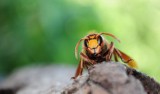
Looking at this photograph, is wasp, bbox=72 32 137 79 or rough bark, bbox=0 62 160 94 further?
wasp, bbox=72 32 137 79

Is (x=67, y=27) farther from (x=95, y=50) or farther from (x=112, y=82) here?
(x=112, y=82)

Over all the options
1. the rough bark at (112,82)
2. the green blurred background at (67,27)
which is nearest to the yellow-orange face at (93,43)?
the rough bark at (112,82)

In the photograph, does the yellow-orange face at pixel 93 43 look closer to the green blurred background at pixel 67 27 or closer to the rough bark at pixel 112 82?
the rough bark at pixel 112 82

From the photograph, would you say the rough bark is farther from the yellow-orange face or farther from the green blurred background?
the green blurred background

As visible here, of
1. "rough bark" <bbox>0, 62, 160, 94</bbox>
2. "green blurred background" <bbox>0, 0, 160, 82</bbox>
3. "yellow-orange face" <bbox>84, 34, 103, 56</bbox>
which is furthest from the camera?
"green blurred background" <bbox>0, 0, 160, 82</bbox>

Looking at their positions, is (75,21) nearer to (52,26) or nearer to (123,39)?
(52,26)

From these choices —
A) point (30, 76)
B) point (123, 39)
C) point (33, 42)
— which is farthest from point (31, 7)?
point (30, 76)

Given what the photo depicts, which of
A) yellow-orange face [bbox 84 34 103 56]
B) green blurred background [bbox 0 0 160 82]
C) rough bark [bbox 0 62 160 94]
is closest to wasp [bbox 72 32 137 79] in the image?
yellow-orange face [bbox 84 34 103 56]
